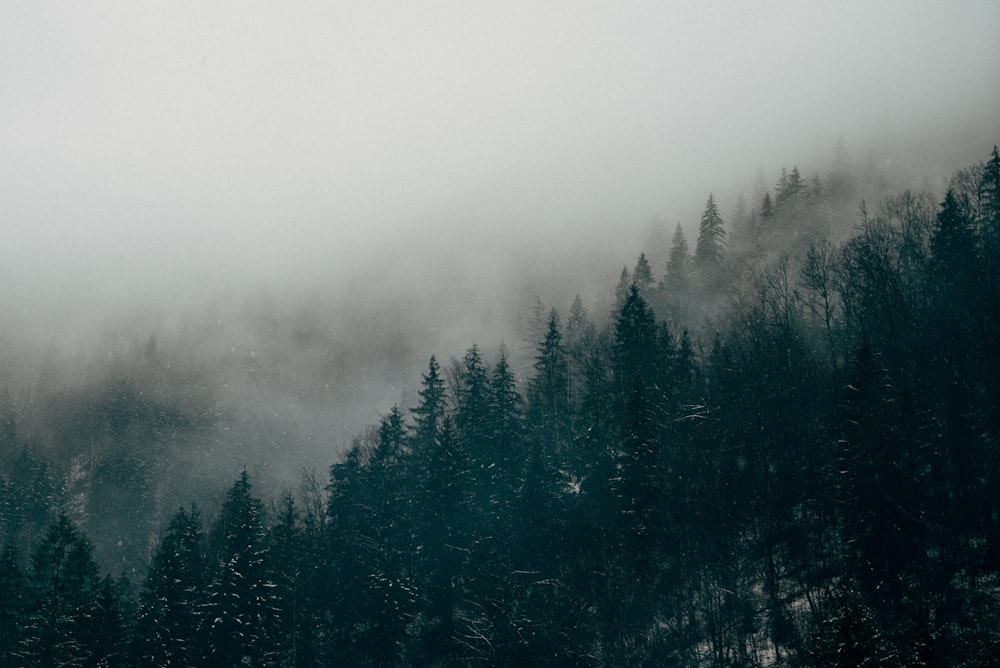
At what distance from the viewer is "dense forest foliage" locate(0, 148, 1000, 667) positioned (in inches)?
1604

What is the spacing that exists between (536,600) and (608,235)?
109 meters

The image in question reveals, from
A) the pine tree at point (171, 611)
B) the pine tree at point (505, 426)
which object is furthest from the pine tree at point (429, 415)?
the pine tree at point (171, 611)

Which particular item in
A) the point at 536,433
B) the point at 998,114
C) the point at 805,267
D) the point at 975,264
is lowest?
the point at 536,433

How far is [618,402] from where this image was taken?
212ft

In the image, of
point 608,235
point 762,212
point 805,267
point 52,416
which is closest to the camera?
point 805,267

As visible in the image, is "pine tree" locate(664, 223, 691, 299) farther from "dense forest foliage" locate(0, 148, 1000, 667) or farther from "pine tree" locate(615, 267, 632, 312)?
"dense forest foliage" locate(0, 148, 1000, 667)

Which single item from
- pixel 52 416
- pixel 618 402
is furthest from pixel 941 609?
pixel 52 416

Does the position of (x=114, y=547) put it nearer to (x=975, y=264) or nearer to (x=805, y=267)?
(x=805, y=267)

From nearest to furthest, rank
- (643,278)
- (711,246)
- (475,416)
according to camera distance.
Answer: (475,416) → (643,278) → (711,246)

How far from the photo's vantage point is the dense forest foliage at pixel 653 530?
134ft

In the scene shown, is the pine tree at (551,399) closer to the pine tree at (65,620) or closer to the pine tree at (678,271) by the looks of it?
the pine tree at (678,271)

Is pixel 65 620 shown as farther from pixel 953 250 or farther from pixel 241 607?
pixel 953 250

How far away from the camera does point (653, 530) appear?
164ft

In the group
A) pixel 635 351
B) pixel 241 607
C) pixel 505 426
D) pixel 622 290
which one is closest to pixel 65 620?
pixel 241 607
